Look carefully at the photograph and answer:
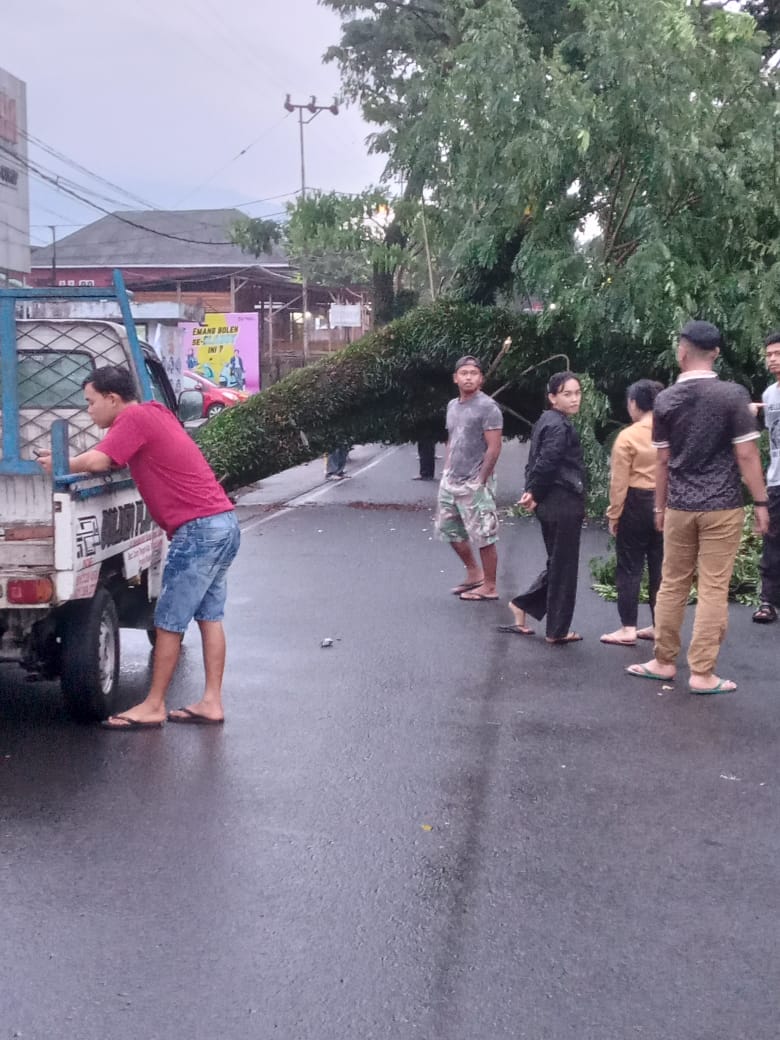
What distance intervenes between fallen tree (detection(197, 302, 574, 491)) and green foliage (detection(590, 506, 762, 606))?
4344 mm

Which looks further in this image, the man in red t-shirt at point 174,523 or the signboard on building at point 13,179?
the signboard on building at point 13,179

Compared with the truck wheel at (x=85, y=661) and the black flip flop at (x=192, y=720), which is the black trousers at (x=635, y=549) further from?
the truck wheel at (x=85, y=661)

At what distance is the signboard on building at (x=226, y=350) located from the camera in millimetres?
39219

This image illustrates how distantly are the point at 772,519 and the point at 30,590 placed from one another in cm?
545

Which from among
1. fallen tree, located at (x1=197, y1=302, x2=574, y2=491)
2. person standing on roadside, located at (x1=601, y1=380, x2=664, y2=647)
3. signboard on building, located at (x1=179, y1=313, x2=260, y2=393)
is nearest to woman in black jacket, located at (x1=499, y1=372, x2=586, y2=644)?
person standing on roadside, located at (x1=601, y1=380, x2=664, y2=647)

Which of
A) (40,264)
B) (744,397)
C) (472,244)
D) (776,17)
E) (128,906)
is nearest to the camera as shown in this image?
(128,906)

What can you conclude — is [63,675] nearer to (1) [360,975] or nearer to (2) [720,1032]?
(1) [360,975]

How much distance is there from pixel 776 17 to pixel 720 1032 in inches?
789

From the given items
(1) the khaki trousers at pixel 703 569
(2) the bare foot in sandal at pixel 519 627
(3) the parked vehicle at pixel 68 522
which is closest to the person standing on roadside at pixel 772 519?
(2) the bare foot in sandal at pixel 519 627

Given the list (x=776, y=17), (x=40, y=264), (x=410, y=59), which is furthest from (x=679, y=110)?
(x=40, y=264)

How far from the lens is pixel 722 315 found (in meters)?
12.8

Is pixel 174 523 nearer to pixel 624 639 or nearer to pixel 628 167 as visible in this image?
pixel 624 639

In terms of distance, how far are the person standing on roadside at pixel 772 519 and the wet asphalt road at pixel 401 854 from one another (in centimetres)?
104

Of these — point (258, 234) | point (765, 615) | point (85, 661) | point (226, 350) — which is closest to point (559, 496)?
point (765, 615)
